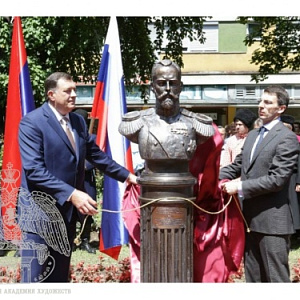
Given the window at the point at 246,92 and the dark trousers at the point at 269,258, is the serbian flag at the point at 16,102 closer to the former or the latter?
the dark trousers at the point at 269,258

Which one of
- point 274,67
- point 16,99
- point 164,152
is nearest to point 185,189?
point 164,152

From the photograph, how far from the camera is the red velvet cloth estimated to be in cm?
436

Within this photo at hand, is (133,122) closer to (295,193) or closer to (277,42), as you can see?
(295,193)

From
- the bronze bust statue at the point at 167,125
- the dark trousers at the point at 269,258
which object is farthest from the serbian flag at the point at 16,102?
the dark trousers at the point at 269,258

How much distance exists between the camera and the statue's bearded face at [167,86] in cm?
396

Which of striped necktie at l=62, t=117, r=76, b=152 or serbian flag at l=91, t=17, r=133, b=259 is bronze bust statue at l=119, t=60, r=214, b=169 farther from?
serbian flag at l=91, t=17, r=133, b=259

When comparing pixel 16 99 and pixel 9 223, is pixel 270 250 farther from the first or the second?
pixel 16 99

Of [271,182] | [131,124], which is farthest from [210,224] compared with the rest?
[131,124]

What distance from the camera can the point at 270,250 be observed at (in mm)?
4289

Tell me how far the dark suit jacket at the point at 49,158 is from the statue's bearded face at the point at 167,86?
0.75 metres

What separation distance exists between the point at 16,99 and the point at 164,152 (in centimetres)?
266

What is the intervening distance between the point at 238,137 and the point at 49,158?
3427 millimetres

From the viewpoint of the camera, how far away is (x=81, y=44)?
11664 millimetres

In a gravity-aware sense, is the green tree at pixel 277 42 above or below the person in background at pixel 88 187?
above
